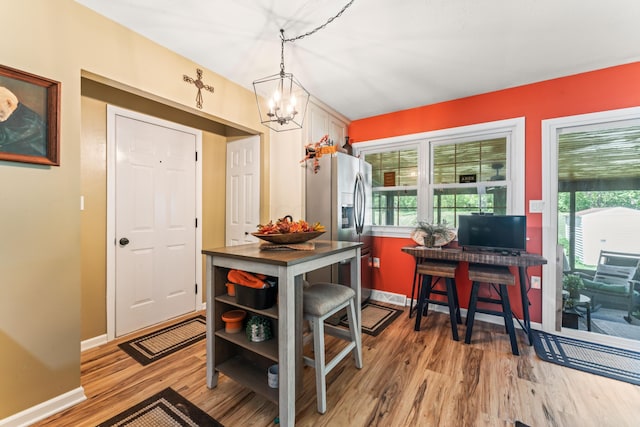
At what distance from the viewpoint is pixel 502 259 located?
2.41 m

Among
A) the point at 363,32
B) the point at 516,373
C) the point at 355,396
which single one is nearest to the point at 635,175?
the point at 516,373

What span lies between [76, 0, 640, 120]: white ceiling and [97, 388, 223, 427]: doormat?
2.60 metres

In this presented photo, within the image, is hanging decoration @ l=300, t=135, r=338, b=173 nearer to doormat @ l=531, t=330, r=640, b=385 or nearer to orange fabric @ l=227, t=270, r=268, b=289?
orange fabric @ l=227, t=270, r=268, b=289

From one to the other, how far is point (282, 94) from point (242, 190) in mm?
1657

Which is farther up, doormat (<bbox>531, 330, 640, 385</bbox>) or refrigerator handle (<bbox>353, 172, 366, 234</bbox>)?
refrigerator handle (<bbox>353, 172, 366, 234</bbox>)

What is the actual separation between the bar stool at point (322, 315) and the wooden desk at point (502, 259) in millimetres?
1220

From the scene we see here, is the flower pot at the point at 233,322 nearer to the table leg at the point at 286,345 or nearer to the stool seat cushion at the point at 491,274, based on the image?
the table leg at the point at 286,345

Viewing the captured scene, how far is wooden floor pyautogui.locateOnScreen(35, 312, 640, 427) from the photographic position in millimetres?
1577

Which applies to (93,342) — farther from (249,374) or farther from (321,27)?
(321,27)

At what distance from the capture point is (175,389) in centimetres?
182

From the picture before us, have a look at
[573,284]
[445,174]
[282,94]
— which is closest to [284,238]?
[282,94]

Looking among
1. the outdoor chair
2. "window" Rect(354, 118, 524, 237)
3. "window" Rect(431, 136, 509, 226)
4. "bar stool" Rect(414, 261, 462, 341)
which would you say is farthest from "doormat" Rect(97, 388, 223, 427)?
the outdoor chair

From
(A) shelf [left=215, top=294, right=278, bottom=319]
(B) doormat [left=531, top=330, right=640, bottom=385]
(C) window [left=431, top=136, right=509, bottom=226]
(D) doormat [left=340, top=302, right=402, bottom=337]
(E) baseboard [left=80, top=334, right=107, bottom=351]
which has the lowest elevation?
(B) doormat [left=531, top=330, right=640, bottom=385]

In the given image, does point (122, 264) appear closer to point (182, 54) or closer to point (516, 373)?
point (182, 54)
